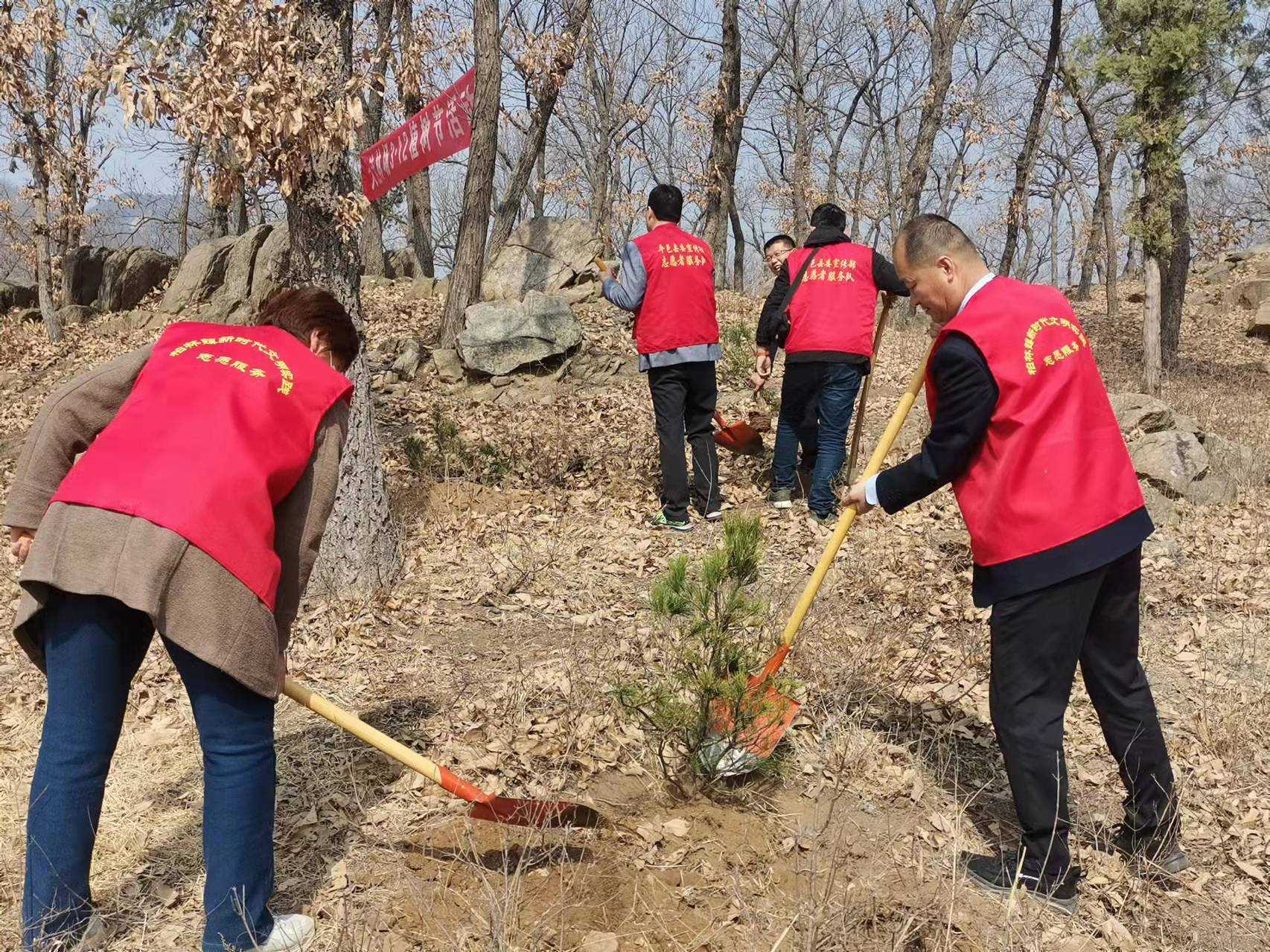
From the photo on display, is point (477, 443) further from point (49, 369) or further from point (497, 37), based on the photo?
point (49, 369)

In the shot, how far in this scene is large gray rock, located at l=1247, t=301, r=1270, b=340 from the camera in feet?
55.5

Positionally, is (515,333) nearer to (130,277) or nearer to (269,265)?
(269,265)

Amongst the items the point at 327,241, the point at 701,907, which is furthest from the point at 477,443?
the point at 701,907

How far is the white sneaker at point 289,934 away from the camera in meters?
2.64

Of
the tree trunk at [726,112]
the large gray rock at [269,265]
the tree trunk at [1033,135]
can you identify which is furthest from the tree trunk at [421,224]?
the tree trunk at [1033,135]

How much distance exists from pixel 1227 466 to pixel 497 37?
830 cm

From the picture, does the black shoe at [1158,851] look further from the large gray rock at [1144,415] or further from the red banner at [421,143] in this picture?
the large gray rock at [1144,415]

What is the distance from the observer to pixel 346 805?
345 centimetres

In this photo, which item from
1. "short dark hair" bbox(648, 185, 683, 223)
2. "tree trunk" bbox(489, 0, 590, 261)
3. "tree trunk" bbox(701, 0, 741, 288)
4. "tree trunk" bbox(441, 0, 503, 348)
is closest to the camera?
"short dark hair" bbox(648, 185, 683, 223)

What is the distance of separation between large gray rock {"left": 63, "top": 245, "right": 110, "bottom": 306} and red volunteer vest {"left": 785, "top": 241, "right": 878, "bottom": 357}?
45.6ft

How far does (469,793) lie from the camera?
3.01 metres

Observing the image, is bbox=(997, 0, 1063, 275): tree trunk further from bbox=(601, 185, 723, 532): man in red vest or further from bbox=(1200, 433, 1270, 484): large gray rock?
bbox=(601, 185, 723, 532): man in red vest

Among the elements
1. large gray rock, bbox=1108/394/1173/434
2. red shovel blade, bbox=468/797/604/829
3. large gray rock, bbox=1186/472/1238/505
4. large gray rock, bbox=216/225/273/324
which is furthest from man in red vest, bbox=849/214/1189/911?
large gray rock, bbox=216/225/273/324

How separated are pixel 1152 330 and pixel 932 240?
10.1 meters
